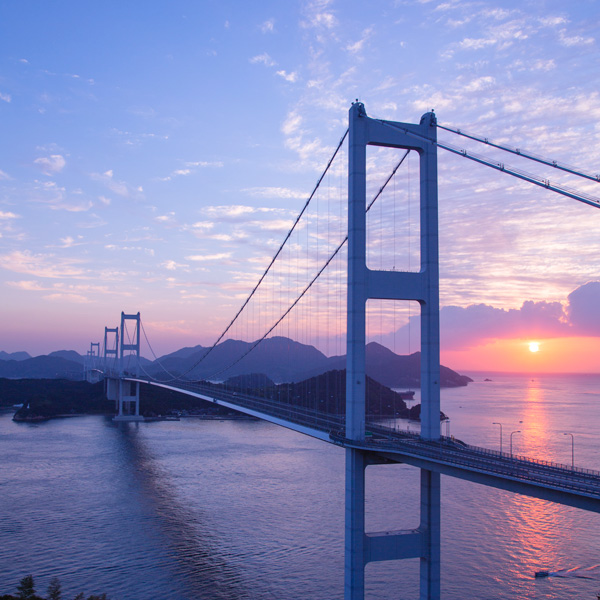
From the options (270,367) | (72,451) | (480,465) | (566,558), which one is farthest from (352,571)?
(270,367)

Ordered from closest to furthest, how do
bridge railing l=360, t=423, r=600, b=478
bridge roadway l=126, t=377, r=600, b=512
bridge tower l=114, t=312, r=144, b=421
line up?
bridge roadway l=126, t=377, r=600, b=512 < bridge railing l=360, t=423, r=600, b=478 < bridge tower l=114, t=312, r=144, b=421

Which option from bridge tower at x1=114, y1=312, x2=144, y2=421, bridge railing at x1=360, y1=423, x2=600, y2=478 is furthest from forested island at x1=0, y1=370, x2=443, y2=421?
bridge railing at x1=360, y1=423, x2=600, y2=478

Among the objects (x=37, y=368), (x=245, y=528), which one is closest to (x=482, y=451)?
(x=245, y=528)

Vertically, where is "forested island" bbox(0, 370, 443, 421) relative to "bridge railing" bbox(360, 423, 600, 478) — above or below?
below

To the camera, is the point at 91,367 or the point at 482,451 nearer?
the point at 482,451

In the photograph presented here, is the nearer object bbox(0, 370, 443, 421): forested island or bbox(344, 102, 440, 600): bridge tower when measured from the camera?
bbox(344, 102, 440, 600): bridge tower

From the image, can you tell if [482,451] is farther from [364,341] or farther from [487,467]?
[364,341]

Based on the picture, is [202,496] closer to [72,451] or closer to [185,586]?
[185,586]

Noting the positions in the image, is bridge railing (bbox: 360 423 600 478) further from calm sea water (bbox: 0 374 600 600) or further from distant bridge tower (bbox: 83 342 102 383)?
distant bridge tower (bbox: 83 342 102 383)
